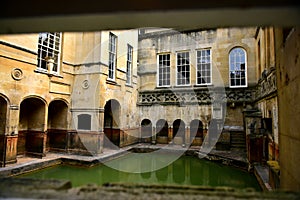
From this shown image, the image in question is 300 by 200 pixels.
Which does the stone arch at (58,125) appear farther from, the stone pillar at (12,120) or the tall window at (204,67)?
the tall window at (204,67)

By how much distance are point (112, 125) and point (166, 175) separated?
4.74 m

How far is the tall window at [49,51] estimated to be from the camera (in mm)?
7811

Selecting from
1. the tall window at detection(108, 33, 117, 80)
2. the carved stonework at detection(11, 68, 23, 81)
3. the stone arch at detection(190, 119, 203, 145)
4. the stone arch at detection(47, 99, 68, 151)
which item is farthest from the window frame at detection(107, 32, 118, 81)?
the stone arch at detection(190, 119, 203, 145)

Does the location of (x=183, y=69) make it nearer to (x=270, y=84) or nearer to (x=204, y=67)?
(x=204, y=67)

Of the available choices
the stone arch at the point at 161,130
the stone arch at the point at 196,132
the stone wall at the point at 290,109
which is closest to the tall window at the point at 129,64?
the stone arch at the point at 161,130

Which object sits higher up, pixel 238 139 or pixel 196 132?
pixel 196 132

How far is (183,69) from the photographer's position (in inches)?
479

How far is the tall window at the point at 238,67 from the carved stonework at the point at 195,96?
537mm

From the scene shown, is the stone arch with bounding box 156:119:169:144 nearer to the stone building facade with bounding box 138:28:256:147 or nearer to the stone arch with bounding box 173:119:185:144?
the stone building facade with bounding box 138:28:256:147

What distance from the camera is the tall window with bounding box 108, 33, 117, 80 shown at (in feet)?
31.7

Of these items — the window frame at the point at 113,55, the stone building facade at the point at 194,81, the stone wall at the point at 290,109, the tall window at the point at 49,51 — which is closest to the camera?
the stone wall at the point at 290,109

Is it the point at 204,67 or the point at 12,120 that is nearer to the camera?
the point at 12,120

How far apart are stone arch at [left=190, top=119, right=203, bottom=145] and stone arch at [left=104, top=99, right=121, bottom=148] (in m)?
4.13

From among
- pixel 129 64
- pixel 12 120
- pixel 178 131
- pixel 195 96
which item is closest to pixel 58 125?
pixel 12 120
